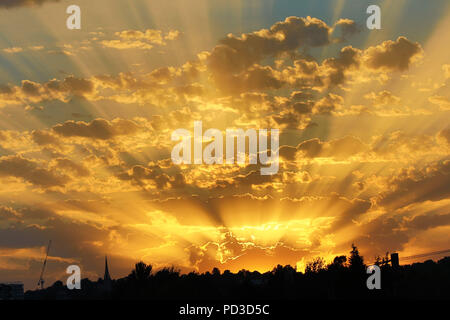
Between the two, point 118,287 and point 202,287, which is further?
point 202,287
